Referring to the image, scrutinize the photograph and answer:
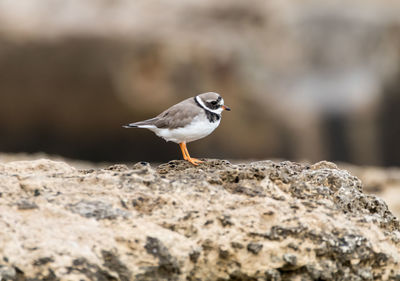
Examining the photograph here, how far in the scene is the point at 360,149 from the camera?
18234 mm

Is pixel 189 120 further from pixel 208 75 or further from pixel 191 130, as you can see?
pixel 208 75

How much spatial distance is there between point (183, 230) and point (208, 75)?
43.5 feet

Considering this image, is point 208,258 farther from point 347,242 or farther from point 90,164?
point 90,164

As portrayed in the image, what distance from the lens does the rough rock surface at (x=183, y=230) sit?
4.00 metres

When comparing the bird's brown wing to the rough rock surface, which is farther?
the bird's brown wing

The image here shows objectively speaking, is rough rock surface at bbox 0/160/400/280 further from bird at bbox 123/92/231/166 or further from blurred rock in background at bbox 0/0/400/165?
blurred rock in background at bbox 0/0/400/165

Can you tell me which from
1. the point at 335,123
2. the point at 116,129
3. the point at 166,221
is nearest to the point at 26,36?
the point at 116,129

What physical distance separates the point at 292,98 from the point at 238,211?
1404 cm

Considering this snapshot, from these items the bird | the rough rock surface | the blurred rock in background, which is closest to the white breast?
the bird

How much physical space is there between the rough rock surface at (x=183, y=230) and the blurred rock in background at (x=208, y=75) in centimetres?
1223

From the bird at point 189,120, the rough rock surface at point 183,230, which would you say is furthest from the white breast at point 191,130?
the rough rock surface at point 183,230

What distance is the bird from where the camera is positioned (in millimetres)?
6938

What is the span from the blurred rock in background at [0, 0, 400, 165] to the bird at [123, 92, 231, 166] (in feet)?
32.0

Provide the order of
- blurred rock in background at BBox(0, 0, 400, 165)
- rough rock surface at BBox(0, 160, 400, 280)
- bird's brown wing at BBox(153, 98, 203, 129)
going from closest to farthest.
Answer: rough rock surface at BBox(0, 160, 400, 280), bird's brown wing at BBox(153, 98, 203, 129), blurred rock in background at BBox(0, 0, 400, 165)
